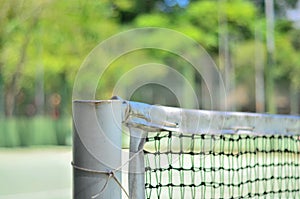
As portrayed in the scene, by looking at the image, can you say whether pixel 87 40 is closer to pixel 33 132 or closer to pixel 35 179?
pixel 33 132

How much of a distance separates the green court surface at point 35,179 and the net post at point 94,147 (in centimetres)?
350

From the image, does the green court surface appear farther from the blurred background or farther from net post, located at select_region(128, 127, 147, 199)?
net post, located at select_region(128, 127, 147, 199)

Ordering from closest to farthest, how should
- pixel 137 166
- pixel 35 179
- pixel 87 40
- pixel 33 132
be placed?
pixel 137 166 → pixel 35 179 → pixel 33 132 → pixel 87 40

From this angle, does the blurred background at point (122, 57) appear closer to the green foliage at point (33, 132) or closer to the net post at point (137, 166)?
the green foliage at point (33, 132)

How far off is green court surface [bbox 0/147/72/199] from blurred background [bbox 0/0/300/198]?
2787 millimetres

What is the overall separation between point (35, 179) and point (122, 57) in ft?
17.9

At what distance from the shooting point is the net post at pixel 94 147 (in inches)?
33.4

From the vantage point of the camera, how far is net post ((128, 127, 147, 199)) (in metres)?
0.98

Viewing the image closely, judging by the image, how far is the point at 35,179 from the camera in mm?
6035

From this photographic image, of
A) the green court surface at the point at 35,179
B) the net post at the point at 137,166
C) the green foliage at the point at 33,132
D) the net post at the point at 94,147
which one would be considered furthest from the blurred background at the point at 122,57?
the net post at the point at 94,147

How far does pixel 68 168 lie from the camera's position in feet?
21.3

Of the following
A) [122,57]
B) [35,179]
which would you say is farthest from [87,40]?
[35,179]

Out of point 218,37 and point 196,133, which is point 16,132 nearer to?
point 218,37

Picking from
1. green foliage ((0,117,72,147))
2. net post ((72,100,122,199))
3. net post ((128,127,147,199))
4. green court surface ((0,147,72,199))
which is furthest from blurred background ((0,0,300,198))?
net post ((72,100,122,199))
